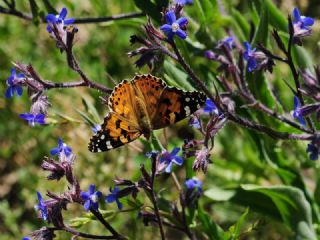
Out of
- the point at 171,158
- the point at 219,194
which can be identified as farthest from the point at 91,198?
the point at 219,194

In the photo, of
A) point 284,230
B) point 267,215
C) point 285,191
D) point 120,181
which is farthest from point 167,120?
point 284,230

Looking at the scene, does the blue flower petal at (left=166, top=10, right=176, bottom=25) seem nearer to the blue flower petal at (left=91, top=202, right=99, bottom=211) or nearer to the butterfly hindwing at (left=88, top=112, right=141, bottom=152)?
the butterfly hindwing at (left=88, top=112, right=141, bottom=152)

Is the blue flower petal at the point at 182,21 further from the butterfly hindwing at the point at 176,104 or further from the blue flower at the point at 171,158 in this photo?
the blue flower at the point at 171,158

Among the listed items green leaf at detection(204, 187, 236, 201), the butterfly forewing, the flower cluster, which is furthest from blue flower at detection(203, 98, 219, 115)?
green leaf at detection(204, 187, 236, 201)

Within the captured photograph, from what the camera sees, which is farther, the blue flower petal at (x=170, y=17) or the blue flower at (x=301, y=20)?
the blue flower at (x=301, y=20)

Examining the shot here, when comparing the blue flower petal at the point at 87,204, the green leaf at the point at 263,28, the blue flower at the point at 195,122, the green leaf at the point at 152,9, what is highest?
the green leaf at the point at 152,9

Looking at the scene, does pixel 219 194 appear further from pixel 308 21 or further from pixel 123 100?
pixel 308 21

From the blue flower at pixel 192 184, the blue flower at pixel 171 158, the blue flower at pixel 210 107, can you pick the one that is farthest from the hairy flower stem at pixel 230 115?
the blue flower at pixel 192 184
